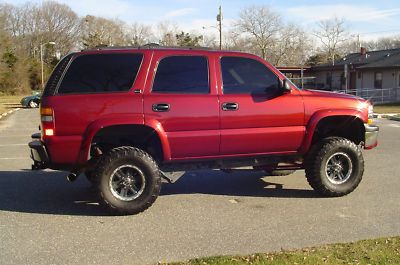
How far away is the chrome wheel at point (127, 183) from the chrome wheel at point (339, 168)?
269 centimetres

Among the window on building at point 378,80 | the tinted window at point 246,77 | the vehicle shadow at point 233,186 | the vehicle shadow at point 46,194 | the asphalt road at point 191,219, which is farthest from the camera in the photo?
the window on building at point 378,80

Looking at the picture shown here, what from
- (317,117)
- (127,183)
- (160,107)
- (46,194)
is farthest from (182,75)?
(46,194)

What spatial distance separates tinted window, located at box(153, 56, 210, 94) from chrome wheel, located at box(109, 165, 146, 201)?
107 centimetres

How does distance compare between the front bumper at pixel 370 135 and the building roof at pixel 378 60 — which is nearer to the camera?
the front bumper at pixel 370 135

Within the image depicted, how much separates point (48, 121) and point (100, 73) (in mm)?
876

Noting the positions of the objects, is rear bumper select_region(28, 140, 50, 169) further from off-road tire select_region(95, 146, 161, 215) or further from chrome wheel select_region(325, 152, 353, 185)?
chrome wheel select_region(325, 152, 353, 185)

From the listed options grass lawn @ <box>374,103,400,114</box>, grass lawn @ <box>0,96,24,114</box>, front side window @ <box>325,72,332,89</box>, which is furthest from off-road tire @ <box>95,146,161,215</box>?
front side window @ <box>325,72,332,89</box>

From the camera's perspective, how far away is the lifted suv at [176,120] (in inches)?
230

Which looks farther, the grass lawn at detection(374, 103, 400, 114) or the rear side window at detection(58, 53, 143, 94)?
the grass lawn at detection(374, 103, 400, 114)

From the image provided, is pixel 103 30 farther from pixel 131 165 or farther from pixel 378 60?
pixel 131 165

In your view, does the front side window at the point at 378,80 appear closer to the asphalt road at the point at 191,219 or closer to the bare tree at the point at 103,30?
the asphalt road at the point at 191,219

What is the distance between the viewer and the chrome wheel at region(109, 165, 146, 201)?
5977 millimetres

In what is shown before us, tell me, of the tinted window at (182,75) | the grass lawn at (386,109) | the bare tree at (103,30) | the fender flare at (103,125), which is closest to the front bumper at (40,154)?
the fender flare at (103,125)

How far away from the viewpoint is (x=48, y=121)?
18.9 feet
